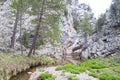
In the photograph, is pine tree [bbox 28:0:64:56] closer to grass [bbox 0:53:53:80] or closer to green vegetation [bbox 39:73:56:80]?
grass [bbox 0:53:53:80]

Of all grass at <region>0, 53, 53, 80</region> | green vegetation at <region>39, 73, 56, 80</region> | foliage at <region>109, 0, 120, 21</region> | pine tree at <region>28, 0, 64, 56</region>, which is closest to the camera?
green vegetation at <region>39, 73, 56, 80</region>

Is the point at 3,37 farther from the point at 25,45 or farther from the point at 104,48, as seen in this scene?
the point at 104,48

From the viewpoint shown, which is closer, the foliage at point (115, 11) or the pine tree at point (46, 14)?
the pine tree at point (46, 14)

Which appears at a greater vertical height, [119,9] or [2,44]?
[119,9]

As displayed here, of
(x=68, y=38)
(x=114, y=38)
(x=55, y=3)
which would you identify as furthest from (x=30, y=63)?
(x=68, y=38)

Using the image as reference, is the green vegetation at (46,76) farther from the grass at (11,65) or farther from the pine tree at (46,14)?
the pine tree at (46,14)

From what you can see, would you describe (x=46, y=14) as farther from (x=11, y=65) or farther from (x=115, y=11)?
(x=115, y=11)

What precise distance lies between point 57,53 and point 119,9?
72.9 ft

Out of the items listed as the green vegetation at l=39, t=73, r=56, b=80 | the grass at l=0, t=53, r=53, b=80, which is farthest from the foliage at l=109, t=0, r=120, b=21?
the green vegetation at l=39, t=73, r=56, b=80

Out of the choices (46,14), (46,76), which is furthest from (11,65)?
(46,14)

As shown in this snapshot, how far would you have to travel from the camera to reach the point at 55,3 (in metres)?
27.8

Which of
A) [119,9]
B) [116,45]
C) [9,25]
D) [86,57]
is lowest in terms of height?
[86,57]

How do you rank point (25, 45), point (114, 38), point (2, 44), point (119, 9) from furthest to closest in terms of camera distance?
point (119, 9)
point (114, 38)
point (25, 45)
point (2, 44)

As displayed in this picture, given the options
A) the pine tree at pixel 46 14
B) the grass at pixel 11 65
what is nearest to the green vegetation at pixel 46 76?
the grass at pixel 11 65
